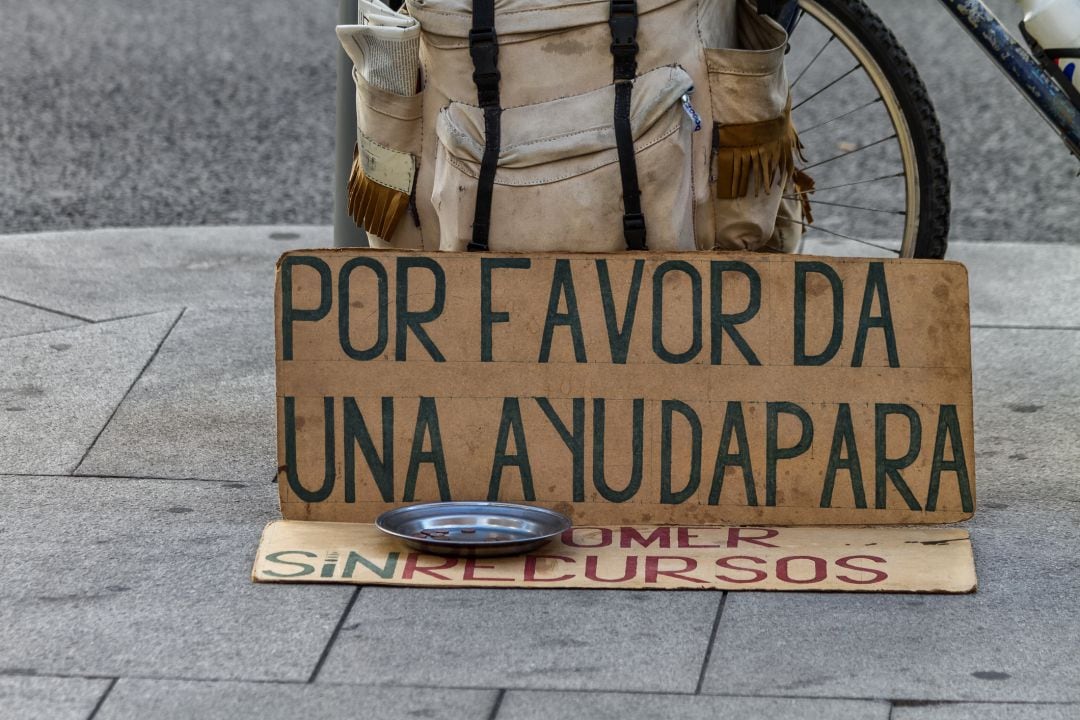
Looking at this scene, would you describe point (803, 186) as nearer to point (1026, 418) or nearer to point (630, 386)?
point (1026, 418)

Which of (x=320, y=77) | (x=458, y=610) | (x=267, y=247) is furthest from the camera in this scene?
(x=320, y=77)

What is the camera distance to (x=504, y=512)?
3.23 m

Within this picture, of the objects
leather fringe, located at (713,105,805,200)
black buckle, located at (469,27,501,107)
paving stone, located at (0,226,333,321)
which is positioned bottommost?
paving stone, located at (0,226,333,321)

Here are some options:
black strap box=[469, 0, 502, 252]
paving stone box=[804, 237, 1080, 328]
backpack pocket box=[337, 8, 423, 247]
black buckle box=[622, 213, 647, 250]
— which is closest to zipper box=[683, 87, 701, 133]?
black buckle box=[622, 213, 647, 250]

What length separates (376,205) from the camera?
352cm

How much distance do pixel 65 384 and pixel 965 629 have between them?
2.30m

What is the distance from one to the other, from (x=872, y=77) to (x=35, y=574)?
226 cm

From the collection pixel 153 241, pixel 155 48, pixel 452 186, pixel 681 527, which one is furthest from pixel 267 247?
pixel 155 48

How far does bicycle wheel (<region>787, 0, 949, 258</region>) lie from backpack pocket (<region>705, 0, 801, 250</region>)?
1.26 feet

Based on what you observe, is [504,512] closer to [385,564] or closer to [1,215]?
[385,564]

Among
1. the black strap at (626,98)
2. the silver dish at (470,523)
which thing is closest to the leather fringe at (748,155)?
the black strap at (626,98)

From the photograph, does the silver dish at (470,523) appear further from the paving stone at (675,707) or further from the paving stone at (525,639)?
the paving stone at (675,707)

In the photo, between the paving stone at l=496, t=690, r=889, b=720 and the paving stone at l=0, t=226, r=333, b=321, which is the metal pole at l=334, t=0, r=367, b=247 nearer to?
the paving stone at l=0, t=226, r=333, b=321

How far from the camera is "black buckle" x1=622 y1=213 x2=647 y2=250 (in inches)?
131
